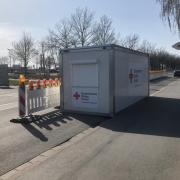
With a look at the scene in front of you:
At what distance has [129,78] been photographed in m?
10.6

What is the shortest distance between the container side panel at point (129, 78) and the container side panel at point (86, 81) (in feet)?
1.55

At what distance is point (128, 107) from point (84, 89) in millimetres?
2344

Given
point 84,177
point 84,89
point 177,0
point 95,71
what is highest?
point 177,0

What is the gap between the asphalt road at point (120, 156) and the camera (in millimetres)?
4070

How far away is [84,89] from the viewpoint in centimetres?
931

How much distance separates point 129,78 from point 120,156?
6084 mm

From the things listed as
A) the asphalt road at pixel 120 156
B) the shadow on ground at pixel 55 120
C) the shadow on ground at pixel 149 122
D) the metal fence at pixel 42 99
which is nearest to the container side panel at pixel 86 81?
the shadow on ground at pixel 55 120

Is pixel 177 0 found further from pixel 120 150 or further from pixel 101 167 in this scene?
pixel 101 167

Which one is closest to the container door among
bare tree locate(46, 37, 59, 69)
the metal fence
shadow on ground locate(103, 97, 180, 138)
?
the metal fence

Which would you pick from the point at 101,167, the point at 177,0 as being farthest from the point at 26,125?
the point at 177,0

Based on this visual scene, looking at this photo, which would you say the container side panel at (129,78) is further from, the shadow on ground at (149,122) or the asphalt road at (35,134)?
the asphalt road at (35,134)

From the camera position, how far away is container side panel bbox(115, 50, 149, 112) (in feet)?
30.2

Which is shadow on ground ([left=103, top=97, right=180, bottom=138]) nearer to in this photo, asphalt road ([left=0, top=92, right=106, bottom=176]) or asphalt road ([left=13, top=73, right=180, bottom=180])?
asphalt road ([left=13, top=73, right=180, bottom=180])

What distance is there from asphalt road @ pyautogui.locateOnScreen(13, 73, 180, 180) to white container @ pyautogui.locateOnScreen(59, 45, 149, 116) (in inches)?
64.3
